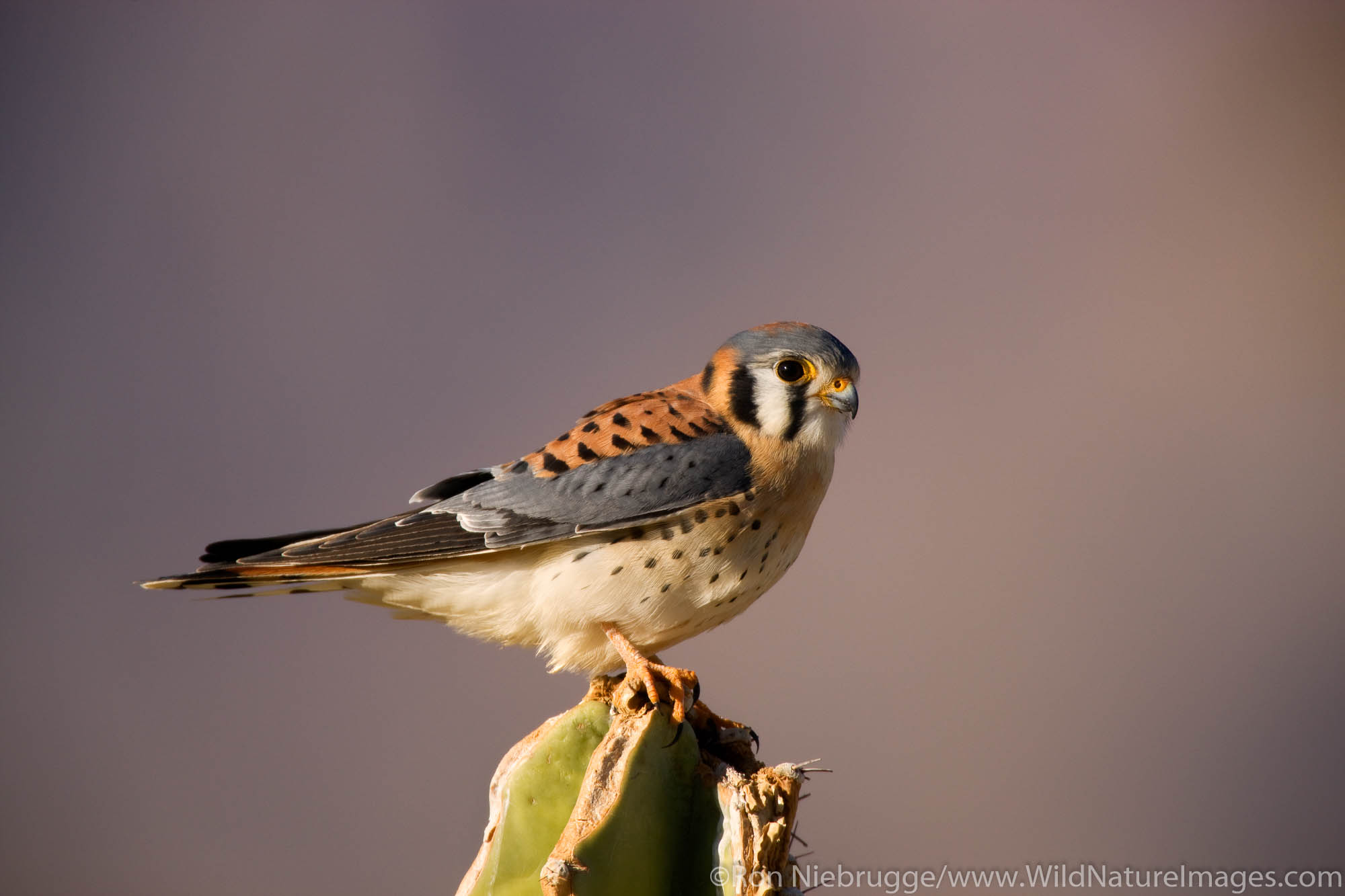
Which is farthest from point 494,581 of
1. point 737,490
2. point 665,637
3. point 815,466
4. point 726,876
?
point 726,876

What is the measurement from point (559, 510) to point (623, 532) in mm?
103

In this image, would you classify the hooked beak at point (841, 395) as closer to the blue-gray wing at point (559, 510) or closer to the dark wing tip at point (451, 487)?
the blue-gray wing at point (559, 510)

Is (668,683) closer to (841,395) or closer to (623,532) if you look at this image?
(623,532)

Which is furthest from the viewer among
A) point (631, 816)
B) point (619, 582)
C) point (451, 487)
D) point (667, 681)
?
point (451, 487)

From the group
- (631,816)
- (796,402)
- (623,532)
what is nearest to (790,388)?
(796,402)

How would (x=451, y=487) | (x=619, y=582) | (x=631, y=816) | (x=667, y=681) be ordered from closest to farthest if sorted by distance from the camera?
(x=631, y=816), (x=667, y=681), (x=619, y=582), (x=451, y=487)

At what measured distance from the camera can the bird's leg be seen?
131cm

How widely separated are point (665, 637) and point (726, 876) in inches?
20.6

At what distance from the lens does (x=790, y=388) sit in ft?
5.23

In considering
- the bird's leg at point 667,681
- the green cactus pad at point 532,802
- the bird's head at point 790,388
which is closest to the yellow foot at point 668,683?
the bird's leg at point 667,681

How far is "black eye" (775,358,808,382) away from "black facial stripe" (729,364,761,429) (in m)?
0.05

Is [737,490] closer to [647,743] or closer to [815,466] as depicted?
[815,466]

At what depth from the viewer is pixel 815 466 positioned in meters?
1.62

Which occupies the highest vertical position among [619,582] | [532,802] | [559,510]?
[559,510]
